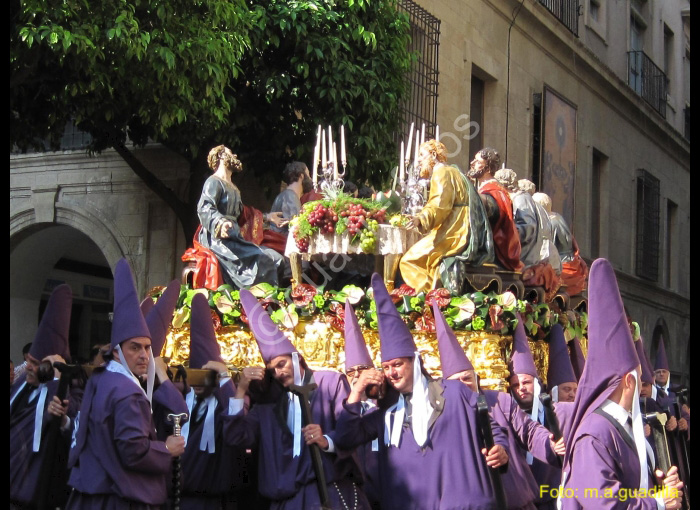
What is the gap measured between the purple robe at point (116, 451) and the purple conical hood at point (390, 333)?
1.33 meters

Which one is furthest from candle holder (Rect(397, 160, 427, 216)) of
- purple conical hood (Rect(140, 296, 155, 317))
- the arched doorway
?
the arched doorway

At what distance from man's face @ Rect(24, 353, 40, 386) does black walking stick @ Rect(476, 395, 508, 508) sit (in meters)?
2.70

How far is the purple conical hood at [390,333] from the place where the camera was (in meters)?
6.55

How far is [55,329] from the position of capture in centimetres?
743

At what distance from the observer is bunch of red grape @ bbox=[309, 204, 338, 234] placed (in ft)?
32.7

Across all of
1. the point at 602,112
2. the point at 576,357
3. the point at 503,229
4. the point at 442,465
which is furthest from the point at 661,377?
the point at 602,112

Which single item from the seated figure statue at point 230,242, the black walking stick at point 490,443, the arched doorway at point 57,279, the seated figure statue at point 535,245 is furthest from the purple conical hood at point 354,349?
the arched doorway at point 57,279

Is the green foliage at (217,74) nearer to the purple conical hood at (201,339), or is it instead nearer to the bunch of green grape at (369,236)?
the bunch of green grape at (369,236)

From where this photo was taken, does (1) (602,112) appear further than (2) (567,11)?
Yes

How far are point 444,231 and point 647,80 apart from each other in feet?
59.9

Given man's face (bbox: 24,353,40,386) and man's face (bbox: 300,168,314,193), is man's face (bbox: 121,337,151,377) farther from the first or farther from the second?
man's face (bbox: 300,168,314,193)

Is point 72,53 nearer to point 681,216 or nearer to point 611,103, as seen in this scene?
point 611,103

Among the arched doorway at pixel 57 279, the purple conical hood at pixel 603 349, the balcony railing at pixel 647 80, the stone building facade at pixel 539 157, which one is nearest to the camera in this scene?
the purple conical hood at pixel 603 349

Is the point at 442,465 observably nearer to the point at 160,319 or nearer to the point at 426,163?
the point at 160,319
